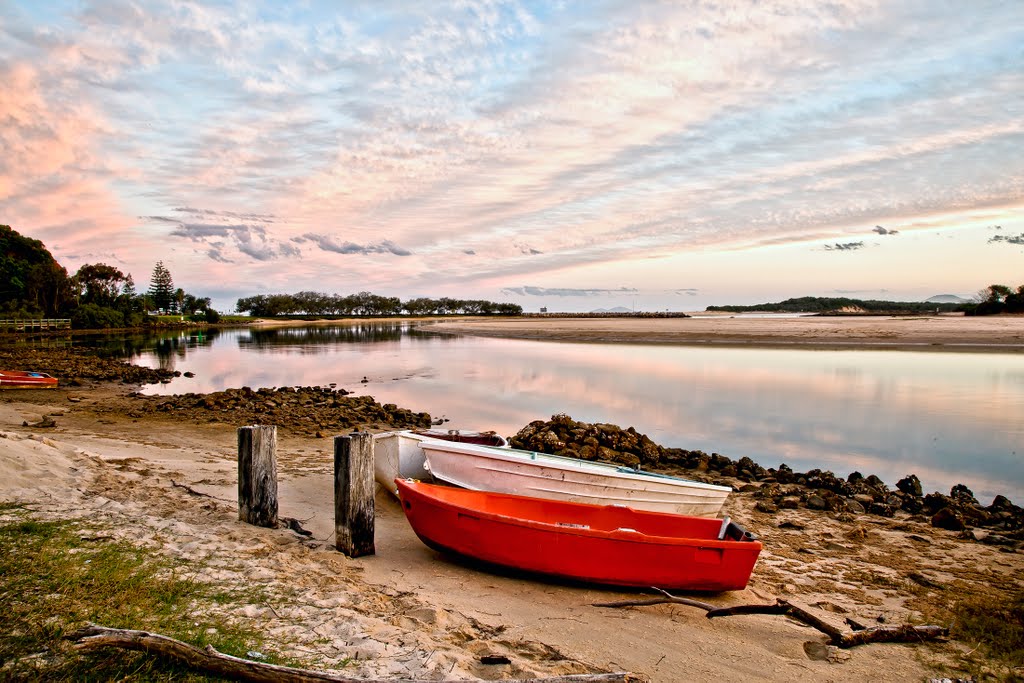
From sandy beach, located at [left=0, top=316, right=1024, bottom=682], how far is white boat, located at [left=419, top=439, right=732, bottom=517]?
1.19 metres

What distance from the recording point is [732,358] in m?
37.3

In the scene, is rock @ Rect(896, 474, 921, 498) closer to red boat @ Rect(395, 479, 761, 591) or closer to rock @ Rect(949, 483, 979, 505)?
rock @ Rect(949, 483, 979, 505)

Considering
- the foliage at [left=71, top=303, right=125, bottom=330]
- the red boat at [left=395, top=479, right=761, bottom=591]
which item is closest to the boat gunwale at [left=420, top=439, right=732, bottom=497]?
the red boat at [left=395, top=479, right=761, bottom=591]

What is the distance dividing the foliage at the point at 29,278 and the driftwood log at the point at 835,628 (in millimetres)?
90973

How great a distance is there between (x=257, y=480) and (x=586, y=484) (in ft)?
14.5

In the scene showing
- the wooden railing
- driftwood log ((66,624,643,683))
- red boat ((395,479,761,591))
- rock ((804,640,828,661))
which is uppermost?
the wooden railing

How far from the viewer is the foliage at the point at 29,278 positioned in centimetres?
7731

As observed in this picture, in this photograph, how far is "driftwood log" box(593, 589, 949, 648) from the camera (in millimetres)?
5473

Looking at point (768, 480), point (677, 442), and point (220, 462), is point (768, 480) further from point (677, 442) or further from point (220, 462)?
point (220, 462)

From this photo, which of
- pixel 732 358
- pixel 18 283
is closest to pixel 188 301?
pixel 18 283

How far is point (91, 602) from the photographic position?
4480 mm

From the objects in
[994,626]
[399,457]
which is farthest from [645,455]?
[994,626]

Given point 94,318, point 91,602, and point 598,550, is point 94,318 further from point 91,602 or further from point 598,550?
point 598,550

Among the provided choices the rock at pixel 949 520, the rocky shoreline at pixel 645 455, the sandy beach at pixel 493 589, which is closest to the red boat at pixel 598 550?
the sandy beach at pixel 493 589
